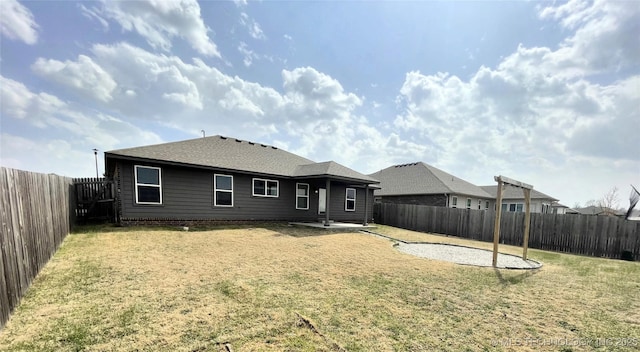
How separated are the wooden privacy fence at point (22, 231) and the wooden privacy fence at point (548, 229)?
55.8ft

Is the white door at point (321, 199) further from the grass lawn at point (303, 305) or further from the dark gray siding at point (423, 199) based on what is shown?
the grass lawn at point (303, 305)

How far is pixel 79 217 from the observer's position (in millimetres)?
10891

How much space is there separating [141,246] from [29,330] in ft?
15.2

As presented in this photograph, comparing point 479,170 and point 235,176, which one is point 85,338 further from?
point 479,170

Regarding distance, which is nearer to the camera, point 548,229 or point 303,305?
point 303,305

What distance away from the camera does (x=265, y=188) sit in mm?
13938

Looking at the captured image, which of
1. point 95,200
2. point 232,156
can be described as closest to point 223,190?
point 232,156

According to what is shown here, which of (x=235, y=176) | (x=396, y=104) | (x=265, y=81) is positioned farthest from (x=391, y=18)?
(x=235, y=176)

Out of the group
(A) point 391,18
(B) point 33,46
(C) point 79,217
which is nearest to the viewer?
(B) point 33,46

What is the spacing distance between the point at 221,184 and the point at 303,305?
9.83m

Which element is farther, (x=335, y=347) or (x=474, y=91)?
(x=474, y=91)

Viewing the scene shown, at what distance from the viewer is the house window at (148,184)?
409 inches

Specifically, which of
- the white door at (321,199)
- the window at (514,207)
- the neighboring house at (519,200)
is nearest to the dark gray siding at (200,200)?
the white door at (321,199)

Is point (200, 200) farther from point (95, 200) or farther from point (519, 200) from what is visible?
point (519, 200)
